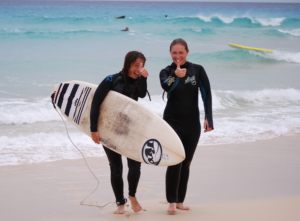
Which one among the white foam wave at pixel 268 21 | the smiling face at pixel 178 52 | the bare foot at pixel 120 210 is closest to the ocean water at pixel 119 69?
the bare foot at pixel 120 210

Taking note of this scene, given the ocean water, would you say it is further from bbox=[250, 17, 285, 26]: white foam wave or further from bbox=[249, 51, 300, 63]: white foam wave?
bbox=[250, 17, 285, 26]: white foam wave

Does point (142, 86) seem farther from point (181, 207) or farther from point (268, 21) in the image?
point (268, 21)

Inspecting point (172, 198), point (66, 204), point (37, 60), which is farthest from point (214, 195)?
point (37, 60)

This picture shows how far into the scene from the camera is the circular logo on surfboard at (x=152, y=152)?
3201 mm

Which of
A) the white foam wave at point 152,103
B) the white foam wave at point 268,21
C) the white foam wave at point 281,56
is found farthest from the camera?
the white foam wave at point 268,21

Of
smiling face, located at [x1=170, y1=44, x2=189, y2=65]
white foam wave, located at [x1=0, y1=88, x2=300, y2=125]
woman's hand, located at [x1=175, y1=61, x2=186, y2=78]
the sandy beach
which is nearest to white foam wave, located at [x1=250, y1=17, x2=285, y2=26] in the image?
white foam wave, located at [x1=0, y1=88, x2=300, y2=125]

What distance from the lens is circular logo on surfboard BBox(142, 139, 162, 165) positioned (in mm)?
3201

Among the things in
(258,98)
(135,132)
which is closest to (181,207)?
(135,132)

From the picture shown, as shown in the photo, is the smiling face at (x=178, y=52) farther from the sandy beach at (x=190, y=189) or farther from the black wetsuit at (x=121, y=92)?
the sandy beach at (x=190, y=189)

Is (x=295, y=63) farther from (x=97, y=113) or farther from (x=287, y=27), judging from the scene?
(x=287, y=27)

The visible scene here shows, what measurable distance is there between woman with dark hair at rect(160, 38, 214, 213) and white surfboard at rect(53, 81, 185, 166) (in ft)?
0.40

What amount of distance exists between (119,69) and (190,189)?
11.3 meters

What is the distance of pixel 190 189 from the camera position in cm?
402

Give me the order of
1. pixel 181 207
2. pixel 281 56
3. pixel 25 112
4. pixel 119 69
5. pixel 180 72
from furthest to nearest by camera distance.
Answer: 1. pixel 281 56
2. pixel 119 69
3. pixel 25 112
4. pixel 181 207
5. pixel 180 72
